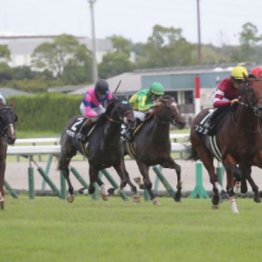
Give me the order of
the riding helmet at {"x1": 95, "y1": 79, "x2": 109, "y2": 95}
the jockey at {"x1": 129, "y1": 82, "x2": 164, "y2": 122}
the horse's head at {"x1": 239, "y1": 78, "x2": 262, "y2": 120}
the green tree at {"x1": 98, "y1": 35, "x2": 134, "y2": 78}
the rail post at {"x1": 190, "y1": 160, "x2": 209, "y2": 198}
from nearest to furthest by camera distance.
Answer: the horse's head at {"x1": 239, "y1": 78, "x2": 262, "y2": 120} → the riding helmet at {"x1": 95, "y1": 79, "x2": 109, "y2": 95} → the jockey at {"x1": 129, "y1": 82, "x2": 164, "y2": 122} → the rail post at {"x1": 190, "y1": 160, "x2": 209, "y2": 198} → the green tree at {"x1": 98, "y1": 35, "x2": 134, "y2": 78}

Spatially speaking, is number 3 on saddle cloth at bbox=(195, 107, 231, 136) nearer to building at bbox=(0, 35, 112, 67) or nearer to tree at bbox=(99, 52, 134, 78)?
tree at bbox=(99, 52, 134, 78)

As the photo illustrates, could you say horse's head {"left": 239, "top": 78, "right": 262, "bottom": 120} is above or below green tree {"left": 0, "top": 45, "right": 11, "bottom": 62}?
above

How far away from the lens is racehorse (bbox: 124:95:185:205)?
16.4m

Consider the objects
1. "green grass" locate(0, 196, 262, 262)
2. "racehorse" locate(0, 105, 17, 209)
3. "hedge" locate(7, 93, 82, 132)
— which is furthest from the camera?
"hedge" locate(7, 93, 82, 132)

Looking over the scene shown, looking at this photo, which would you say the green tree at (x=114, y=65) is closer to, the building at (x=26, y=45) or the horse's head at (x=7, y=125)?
the building at (x=26, y=45)

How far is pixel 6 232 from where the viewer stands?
1160cm

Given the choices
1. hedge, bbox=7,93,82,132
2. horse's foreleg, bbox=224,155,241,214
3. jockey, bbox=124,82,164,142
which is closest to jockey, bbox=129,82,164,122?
jockey, bbox=124,82,164,142

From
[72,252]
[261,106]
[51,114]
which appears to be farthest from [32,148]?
[51,114]

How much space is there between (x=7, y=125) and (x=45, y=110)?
4005 centimetres

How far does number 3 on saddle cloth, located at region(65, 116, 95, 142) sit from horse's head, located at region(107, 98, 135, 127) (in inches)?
27.6

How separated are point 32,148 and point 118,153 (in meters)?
5.68

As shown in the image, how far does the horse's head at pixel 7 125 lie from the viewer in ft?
50.3

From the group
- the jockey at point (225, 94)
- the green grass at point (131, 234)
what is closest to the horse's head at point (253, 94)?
the jockey at point (225, 94)

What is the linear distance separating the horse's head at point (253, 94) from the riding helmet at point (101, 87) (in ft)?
11.2
